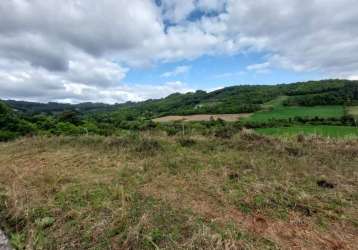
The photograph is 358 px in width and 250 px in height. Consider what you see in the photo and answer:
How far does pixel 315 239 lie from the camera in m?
2.72

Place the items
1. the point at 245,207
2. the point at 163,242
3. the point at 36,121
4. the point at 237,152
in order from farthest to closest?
the point at 36,121 → the point at 237,152 → the point at 245,207 → the point at 163,242

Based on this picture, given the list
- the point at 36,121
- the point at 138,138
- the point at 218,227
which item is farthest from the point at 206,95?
the point at 218,227

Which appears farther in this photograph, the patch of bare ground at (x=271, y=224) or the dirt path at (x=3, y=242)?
the dirt path at (x=3, y=242)

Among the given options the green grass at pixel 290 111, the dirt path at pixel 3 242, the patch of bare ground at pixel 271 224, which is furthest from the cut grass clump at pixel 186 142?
the green grass at pixel 290 111

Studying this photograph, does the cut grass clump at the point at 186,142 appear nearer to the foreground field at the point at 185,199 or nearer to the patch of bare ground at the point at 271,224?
the foreground field at the point at 185,199

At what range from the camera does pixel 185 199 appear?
151 inches

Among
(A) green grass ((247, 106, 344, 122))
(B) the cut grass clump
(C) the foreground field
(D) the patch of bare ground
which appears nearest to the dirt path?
(C) the foreground field

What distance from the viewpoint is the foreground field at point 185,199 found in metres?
2.77

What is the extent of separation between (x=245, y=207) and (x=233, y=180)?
43.9 inches

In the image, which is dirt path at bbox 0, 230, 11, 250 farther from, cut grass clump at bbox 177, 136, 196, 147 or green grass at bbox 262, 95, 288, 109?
green grass at bbox 262, 95, 288, 109

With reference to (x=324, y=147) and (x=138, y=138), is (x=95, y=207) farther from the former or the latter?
(x=324, y=147)

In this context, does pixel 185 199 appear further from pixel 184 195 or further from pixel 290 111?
pixel 290 111

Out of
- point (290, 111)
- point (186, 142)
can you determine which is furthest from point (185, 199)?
point (290, 111)

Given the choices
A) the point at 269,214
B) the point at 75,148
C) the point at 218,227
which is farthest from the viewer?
the point at 75,148
